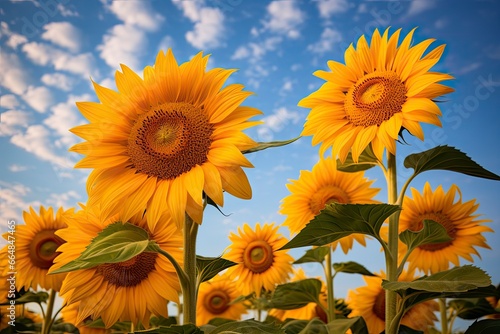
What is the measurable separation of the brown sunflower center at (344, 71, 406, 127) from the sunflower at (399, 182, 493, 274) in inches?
51.8

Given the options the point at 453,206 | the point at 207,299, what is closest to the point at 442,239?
the point at 453,206

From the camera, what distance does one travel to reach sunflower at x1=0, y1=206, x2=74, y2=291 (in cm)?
319

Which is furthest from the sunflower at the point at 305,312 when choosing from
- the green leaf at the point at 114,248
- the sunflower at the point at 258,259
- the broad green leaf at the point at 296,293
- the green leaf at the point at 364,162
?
the green leaf at the point at 114,248

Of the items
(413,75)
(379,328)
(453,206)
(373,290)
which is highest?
(413,75)

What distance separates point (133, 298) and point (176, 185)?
71cm

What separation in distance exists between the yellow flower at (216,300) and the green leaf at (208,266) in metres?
2.89

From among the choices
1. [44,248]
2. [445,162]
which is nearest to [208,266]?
[445,162]

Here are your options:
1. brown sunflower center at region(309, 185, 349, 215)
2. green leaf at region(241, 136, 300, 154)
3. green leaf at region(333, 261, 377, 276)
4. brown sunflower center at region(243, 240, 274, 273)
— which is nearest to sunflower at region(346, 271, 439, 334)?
green leaf at region(333, 261, 377, 276)

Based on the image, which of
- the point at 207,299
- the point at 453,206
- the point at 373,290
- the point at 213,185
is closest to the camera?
the point at 213,185

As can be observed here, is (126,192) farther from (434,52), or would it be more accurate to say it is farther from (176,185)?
(434,52)

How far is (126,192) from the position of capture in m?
1.71

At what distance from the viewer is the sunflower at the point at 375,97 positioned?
7.20 ft

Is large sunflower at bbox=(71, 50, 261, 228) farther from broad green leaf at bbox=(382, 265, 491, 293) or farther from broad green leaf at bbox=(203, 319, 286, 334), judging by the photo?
broad green leaf at bbox=(382, 265, 491, 293)

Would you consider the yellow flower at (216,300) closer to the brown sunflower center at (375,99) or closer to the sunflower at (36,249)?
the sunflower at (36,249)
